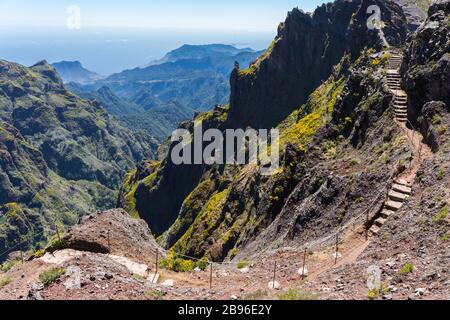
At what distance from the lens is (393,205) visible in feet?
92.6

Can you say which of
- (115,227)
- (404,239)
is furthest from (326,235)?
(115,227)

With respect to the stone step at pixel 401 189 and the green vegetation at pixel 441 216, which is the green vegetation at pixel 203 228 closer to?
the stone step at pixel 401 189

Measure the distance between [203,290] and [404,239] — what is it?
11811 millimetres

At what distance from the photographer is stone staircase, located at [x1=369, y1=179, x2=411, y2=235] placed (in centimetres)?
2780

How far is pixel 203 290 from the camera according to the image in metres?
23.9

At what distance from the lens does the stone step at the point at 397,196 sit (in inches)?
1113

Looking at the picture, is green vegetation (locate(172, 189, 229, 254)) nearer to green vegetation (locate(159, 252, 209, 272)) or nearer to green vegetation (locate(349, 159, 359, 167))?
green vegetation (locate(349, 159, 359, 167))

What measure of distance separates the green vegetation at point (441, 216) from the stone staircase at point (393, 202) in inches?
169

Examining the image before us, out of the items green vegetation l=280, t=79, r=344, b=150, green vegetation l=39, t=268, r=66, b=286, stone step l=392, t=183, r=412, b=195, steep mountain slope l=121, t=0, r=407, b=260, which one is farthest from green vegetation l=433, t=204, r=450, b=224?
green vegetation l=280, t=79, r=344, b=150

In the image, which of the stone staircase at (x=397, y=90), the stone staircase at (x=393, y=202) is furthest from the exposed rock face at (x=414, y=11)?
the stone staircase at (x=393, y=202)

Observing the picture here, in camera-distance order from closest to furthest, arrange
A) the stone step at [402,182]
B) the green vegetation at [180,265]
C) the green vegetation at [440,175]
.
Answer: the green vegetation at [440,175]
the green vegetation at [180,265]
the stone step at [402,182]

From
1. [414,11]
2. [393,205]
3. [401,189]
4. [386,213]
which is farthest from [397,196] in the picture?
[414,11]

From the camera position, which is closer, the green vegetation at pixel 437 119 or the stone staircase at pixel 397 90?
the green vegetation at pixel 437 119
